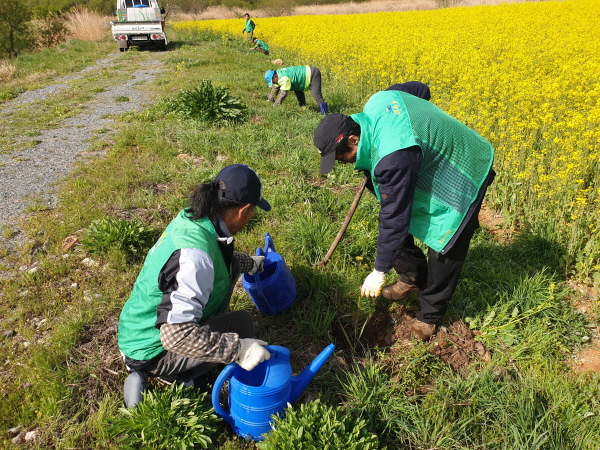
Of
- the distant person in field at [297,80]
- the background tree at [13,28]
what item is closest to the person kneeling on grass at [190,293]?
the distant person in field at [297,80]

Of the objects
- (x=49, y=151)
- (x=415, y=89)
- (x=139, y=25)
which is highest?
(x=139, y=25)

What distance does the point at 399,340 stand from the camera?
8.79ft

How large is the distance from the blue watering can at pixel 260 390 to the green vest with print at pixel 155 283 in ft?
1.36

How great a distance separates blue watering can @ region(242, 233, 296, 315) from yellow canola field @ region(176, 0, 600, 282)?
7.19 feet

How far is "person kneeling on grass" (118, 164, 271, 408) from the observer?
1.70m

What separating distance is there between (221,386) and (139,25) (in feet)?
56.8

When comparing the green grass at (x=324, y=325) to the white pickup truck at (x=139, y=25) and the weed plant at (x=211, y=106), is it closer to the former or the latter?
the weed plant at (x=211, y=106)

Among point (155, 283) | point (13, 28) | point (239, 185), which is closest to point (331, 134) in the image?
point (239, 185)

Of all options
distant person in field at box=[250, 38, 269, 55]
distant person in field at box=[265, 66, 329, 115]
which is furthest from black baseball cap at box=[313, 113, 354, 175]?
distant person in field at box=[250, 38, 269, 55]

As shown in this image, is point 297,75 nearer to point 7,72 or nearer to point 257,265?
point 257,265

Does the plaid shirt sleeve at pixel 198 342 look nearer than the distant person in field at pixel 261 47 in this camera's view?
Yes

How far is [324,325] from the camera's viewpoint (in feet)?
8.75

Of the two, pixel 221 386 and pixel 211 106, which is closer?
pixel 221 386

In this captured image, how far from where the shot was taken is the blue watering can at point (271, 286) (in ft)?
8.31
